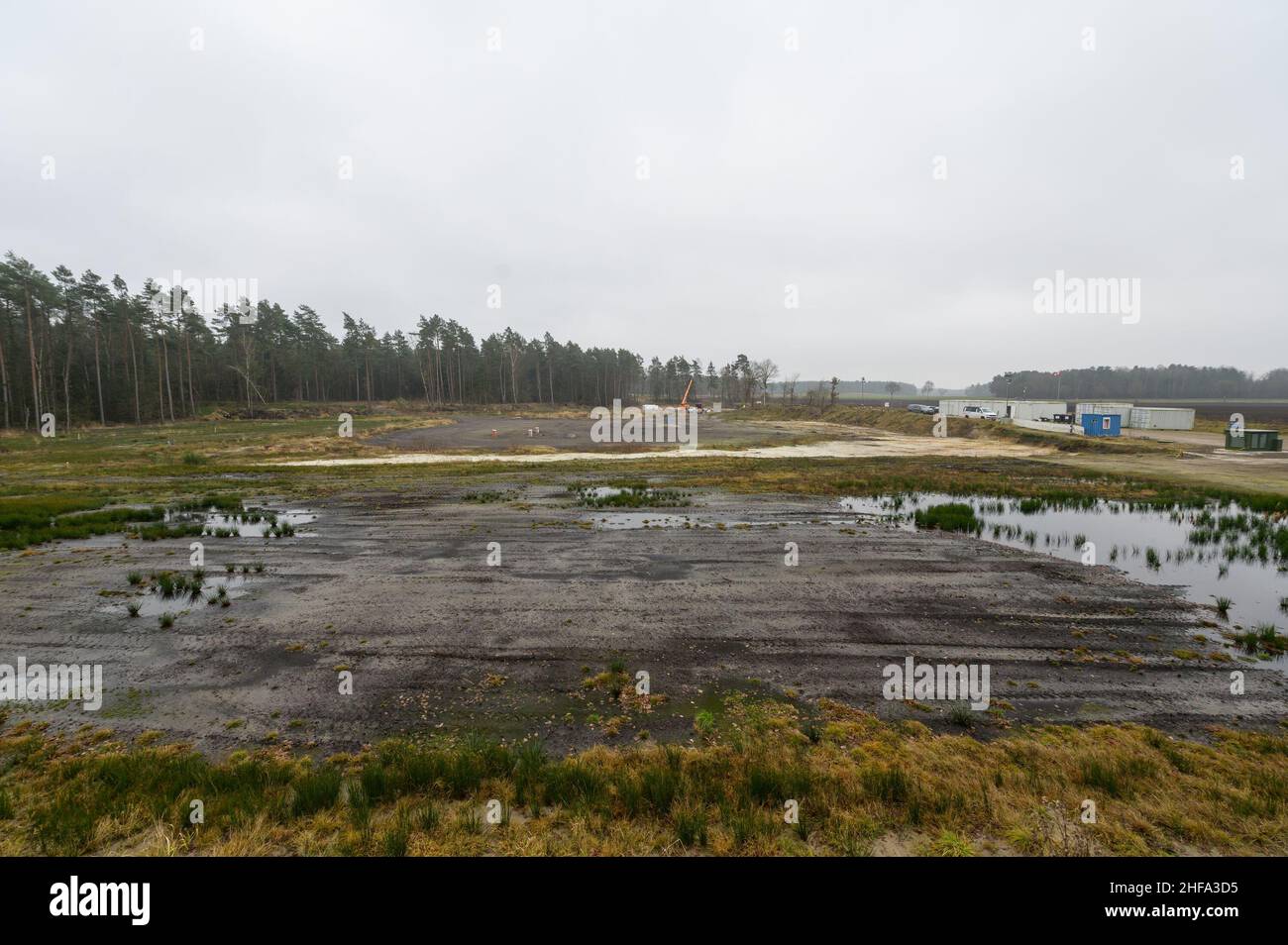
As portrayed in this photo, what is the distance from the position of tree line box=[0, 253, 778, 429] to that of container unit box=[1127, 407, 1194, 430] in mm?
78787

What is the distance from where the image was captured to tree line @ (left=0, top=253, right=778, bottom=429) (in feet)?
189

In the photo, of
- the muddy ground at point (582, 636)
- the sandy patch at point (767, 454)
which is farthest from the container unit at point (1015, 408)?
the muddy ground at point (582, 636)

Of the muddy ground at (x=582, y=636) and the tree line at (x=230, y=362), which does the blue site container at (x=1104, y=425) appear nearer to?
the muddy ground at (x=582, y=636)

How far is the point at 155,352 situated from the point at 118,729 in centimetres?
9221

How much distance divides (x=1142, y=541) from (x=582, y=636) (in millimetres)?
18432

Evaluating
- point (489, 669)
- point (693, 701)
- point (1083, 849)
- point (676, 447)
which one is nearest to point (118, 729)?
point (489, 669)

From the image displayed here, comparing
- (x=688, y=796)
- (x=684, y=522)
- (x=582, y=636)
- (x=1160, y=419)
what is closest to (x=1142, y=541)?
(x=684, y=522)

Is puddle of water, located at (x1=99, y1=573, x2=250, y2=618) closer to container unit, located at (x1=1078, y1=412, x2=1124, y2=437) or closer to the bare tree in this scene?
container unit, located at (x1=1078, y1=412, x2=1124, y2=437)

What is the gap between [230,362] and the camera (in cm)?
8662

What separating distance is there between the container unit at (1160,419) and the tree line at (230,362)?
7879 centimetres

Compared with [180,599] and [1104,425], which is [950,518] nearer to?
[180,599]

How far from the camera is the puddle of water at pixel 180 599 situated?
34.6 feet
